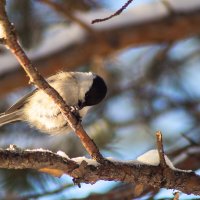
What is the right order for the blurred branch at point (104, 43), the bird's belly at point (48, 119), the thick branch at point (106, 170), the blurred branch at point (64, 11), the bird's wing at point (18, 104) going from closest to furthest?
the thick branch at point (106, 170), the bird's belly at point (48, 119), the bird's wing at point (18, 104), the blurred branch at point (64, 11), the blurred branch at point (104, 43)

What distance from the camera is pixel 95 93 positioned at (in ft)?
5.90

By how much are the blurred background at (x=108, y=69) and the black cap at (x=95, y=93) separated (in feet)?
1.01

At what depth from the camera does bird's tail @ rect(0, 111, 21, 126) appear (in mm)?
1814

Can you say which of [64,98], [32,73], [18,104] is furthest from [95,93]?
[32,73]

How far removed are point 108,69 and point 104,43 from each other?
599 mm

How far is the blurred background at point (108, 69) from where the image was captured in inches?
85.0

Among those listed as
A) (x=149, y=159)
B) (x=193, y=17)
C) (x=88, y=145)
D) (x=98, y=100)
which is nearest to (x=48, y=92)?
(x=88, y=145)

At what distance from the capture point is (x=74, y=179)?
3.89 ft

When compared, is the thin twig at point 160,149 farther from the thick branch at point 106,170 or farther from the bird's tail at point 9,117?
the bird's tail at point 9,117

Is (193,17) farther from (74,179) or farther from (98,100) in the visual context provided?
(74,179)

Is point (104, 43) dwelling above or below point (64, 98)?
above

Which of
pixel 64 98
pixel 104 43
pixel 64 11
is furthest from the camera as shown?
pixel 104 43

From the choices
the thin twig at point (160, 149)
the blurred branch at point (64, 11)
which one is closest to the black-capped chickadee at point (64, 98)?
the blurred branch at point (64, 11)

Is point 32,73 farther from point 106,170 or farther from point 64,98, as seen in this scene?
point 64,98
